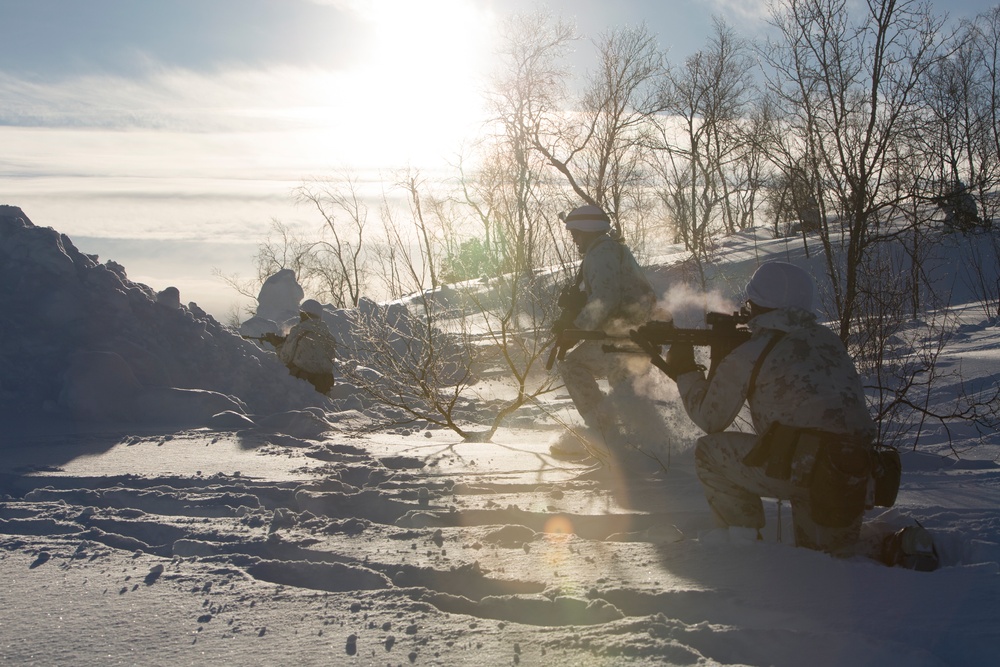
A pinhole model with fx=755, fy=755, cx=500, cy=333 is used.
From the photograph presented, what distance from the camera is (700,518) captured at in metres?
3.38

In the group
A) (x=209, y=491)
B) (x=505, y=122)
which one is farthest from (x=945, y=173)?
(x=505, y=122)

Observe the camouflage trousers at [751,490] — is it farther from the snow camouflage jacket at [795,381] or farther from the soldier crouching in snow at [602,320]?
the soldier crouching in snow at [602,320]

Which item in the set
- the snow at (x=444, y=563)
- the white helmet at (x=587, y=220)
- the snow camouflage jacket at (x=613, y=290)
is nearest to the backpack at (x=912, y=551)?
the snow at (x=444, y=563)

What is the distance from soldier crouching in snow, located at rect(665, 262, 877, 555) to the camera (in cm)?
255

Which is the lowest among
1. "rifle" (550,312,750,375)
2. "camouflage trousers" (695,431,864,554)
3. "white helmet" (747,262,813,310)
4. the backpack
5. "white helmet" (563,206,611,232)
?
the backpack

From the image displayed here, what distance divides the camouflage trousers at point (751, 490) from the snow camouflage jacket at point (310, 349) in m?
6.95

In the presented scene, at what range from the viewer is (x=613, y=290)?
4801mm

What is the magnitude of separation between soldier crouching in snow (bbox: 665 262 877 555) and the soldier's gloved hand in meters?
0.12

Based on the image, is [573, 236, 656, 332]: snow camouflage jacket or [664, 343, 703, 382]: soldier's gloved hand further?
[573, 236, 656, 332]: snow camouflage jacket

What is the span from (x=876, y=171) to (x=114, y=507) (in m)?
5.36

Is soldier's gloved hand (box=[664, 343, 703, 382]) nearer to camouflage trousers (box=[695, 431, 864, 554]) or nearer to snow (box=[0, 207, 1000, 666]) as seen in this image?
camouflage trousers (box=[695, 431, 864, 554])

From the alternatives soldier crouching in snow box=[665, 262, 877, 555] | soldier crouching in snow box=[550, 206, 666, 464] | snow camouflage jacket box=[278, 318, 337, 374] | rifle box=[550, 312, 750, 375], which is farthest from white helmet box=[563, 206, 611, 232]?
snow camouflage jacket box=[278, 318, 337, 374]

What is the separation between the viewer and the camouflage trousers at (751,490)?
8.73 ft

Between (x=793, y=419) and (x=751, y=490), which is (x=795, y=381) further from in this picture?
(x=751, y=490)
